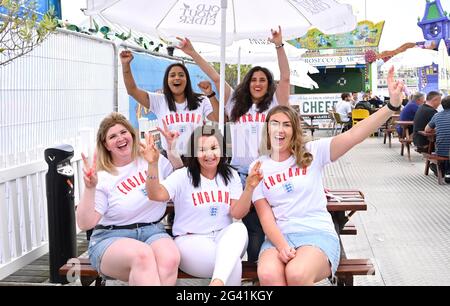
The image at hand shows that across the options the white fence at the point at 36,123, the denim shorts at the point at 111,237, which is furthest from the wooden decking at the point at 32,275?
the denim shorts at the point at 111,237

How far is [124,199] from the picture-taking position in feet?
A: 11.3

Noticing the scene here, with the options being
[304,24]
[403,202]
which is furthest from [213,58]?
[304,24]

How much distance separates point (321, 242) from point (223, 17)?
6.51 feet

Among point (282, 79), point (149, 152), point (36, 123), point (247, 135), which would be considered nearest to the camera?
point (149, 152)

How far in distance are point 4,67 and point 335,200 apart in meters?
2.92

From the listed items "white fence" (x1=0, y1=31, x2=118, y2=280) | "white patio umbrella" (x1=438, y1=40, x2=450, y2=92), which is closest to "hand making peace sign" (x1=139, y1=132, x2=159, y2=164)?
"white fence" (x1=0, y1=31, x2=118, y2=280)

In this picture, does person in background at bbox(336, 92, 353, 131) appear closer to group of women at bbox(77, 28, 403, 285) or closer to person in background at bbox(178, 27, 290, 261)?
person in background at bbox(178, 27, 290, 261)

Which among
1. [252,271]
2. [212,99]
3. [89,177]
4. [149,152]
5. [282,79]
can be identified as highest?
[282,79]

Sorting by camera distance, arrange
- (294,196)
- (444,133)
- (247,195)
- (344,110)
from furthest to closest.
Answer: (344,110)
(444,133)
(294,196)
(247,195)

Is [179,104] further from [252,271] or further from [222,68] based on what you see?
[252,271]

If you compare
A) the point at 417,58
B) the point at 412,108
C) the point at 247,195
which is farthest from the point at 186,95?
the point at 417,58

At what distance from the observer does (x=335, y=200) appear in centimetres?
421

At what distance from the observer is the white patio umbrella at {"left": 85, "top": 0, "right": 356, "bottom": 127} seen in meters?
4.30

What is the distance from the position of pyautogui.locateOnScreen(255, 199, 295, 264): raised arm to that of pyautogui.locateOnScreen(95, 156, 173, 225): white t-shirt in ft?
2.13
